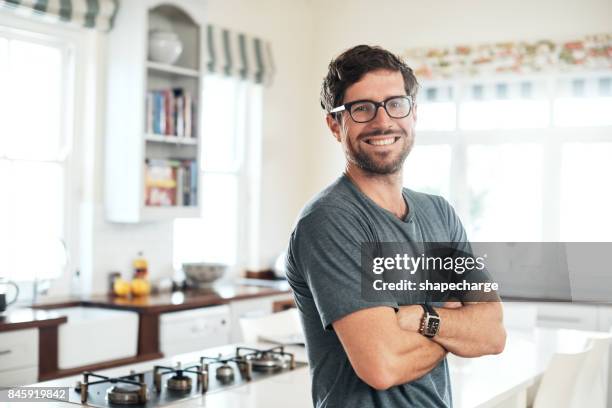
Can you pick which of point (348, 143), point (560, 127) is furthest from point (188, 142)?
point (348, 143)

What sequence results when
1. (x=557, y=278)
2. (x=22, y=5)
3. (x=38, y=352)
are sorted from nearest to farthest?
(x=557, y=278), (x=38, y=352), (x=22, y=5)

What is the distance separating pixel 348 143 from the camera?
1676mm

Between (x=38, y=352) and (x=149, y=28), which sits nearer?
(x=38, y=352)

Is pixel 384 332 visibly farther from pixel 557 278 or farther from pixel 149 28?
pixel 149 28

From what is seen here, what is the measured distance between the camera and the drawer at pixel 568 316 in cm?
521

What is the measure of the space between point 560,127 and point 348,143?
14.7 ft

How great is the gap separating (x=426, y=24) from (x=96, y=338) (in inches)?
146

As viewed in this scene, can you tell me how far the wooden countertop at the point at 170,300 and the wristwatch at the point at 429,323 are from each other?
276cm

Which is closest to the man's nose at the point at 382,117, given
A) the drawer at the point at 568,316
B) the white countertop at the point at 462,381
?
the white countertop at the point at 462,381

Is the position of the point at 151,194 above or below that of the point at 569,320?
above

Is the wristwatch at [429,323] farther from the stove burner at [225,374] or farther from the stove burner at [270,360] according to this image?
the stove burner at [270,360]

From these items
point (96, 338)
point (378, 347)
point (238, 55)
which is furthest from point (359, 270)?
point (238, 55)

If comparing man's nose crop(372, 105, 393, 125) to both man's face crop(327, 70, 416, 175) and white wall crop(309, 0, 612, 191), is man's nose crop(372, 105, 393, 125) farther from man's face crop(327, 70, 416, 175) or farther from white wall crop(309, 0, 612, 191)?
white wall crop(309, 0, 612, 191)
